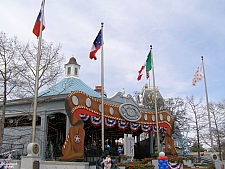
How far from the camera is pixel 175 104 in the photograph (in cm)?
4409

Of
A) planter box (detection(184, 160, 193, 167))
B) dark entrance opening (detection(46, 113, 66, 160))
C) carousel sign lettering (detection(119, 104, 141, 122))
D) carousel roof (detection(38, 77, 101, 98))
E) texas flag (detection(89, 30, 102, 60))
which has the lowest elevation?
planter box (detection(184, 160, 193, 167))

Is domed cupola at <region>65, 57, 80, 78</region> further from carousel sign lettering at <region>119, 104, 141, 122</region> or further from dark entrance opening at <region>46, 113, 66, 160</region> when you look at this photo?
carousel sign lettering at <region>119, 104, 141, 122</region>

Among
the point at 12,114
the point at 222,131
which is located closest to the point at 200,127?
the point at 222,131

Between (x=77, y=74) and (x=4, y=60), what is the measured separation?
→ 414 inches

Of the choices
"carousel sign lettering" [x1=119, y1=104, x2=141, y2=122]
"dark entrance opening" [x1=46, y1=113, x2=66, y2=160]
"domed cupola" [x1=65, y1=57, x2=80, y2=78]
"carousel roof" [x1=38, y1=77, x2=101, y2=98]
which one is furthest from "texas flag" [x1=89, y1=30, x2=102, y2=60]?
"domed cupola" [x1=65, y1=57, x2=80, y2=78]

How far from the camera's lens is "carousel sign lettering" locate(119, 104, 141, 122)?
2316 centimetres

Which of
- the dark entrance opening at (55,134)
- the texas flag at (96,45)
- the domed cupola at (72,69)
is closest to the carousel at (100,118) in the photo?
the dark entrance opening at (55,134)

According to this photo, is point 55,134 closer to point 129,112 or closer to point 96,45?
point 129,112

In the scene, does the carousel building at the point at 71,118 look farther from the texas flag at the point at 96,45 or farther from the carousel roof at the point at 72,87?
the texas flag at the point at 96,45

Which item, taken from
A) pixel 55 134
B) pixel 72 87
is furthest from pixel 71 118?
pixel 55 134

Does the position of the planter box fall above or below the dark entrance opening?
below

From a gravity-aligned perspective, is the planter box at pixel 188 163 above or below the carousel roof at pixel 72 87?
below

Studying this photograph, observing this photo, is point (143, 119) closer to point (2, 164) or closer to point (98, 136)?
point (98, 136)

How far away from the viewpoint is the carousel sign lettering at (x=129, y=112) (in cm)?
2316
